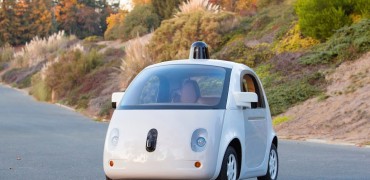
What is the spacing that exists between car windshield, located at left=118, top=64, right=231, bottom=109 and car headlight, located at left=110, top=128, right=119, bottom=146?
14.1 inches

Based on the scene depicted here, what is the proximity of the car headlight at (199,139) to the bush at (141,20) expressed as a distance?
48.5 meters

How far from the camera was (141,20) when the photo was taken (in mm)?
60031

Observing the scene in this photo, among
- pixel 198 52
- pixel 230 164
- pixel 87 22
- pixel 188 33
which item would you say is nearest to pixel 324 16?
pixel 188 33

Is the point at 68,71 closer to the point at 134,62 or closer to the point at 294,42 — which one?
the point at 134,62

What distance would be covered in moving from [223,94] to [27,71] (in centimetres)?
4691

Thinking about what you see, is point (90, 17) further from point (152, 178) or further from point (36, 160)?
point (152, 178)

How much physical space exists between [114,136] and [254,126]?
1.79 meters

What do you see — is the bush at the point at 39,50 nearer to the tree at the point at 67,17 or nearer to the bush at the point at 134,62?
the bush at the point at 134,62

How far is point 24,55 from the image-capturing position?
199ft

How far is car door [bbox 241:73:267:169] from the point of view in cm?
Answer: 1064

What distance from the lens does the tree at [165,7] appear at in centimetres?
5769

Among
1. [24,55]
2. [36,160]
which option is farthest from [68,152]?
[24,55]

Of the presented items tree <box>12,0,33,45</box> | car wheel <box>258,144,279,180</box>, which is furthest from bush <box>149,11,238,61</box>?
tree <box>12,0,33,45</box>

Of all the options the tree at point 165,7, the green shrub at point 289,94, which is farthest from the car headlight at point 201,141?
the tree at point 165,7
